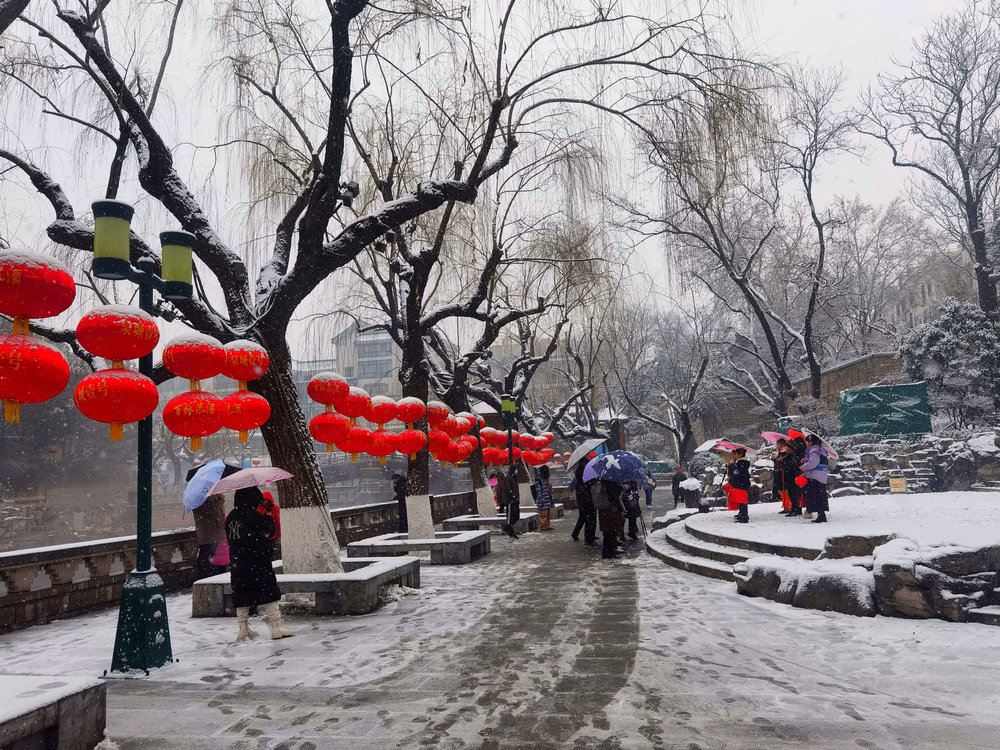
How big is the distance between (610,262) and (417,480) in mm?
8910

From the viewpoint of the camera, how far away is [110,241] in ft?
17.9

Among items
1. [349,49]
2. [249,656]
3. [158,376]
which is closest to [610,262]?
[349,49]

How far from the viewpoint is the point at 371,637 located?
6445 mm

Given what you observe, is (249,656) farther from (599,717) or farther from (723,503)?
(723,503)

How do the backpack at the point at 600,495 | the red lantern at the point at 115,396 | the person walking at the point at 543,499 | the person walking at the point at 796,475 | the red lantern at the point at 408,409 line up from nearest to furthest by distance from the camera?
1. the red lantern at the point at 115,396
2. the red lantern at the point at 408,409
3. the person walking at the point at 796,475
4. the backpack at the point at 600,495
5. the person walking at the point at 543,499

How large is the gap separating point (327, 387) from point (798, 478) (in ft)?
27.6

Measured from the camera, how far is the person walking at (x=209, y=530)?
31.4 feet

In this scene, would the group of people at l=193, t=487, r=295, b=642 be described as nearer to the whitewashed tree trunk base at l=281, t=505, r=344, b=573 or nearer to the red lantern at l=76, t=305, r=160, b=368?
the whitewashed tree trunk base at l=281, t=505, r=344, b=573

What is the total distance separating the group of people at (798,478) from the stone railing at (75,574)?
9.85 m

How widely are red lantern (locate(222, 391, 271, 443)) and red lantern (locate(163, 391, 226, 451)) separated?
9 centimetres

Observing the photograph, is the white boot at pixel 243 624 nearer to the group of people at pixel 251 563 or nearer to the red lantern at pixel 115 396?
the group of people at pixel 251 563

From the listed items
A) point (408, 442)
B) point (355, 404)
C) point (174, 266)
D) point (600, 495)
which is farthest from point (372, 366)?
point (174, 266)

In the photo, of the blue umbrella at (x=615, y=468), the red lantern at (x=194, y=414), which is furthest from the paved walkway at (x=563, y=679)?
the blue umbrella at (x=615, y=468)

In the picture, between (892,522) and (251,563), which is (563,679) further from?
(892,522)
